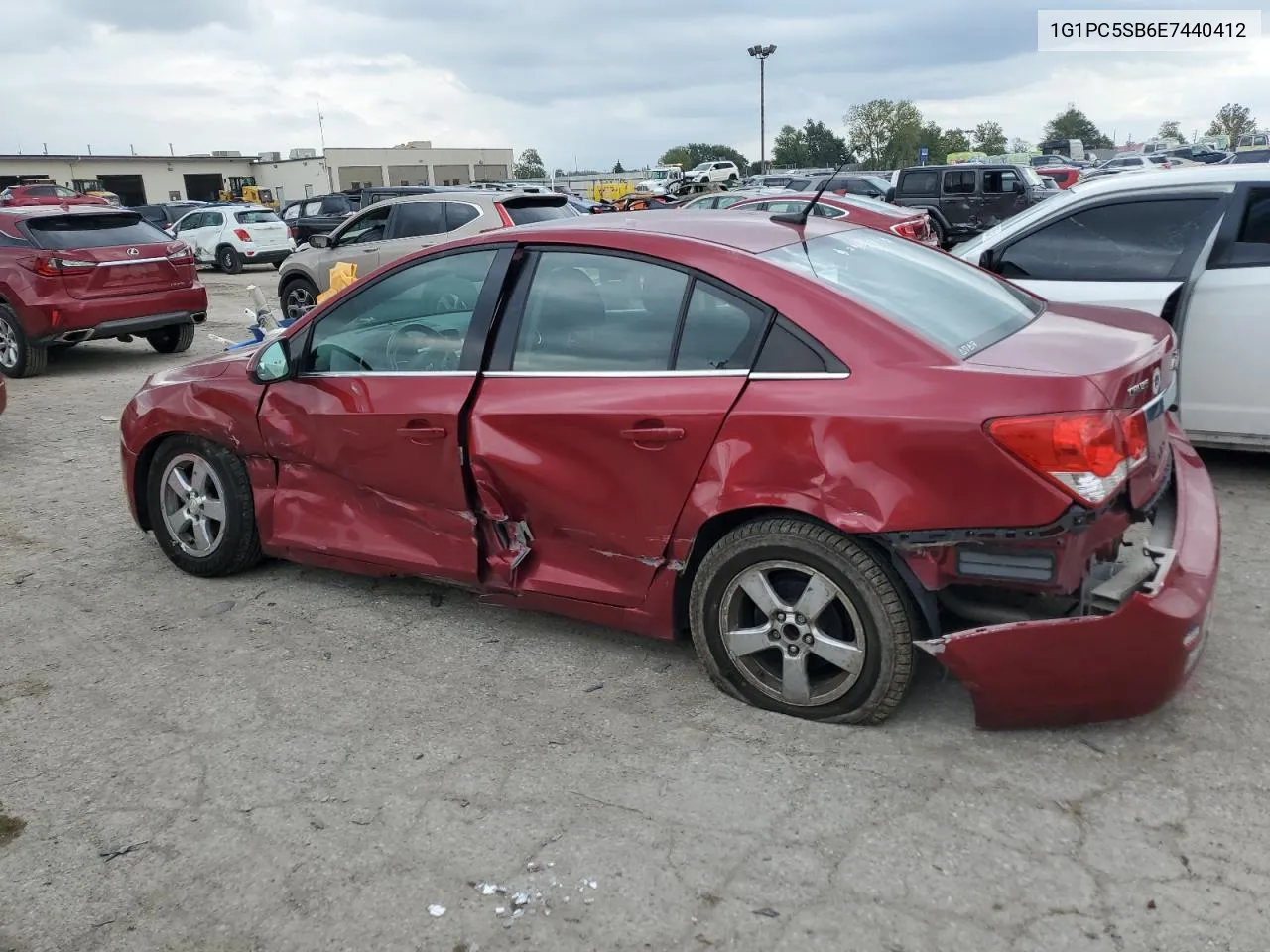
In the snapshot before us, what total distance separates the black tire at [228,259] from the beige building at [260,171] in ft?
129

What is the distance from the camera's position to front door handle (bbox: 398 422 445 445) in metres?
3.84

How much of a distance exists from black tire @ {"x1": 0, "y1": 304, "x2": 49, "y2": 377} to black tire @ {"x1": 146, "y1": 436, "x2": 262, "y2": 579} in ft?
22.5

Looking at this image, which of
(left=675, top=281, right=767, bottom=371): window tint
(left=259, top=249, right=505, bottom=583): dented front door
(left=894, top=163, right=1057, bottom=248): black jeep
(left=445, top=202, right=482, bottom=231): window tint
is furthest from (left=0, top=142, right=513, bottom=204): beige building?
(left=675, top=281, right=767, bottom=371): window tint

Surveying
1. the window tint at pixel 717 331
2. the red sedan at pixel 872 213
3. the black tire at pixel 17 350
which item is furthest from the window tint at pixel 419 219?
the window tint at pixel 717 331

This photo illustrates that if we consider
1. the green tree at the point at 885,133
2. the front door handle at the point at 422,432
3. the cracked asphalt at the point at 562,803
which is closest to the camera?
the cracked asphalt at the point at 562,803

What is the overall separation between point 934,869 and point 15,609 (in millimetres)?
4047

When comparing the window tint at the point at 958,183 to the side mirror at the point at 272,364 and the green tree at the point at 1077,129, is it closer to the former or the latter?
the side mirror at the point at 272,364

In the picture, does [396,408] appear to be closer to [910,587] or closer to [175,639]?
[175,639]

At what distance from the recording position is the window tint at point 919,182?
70.2ft

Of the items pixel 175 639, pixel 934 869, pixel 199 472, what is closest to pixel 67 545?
pixel 199 472

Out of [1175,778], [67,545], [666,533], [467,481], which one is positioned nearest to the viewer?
[1175,778]

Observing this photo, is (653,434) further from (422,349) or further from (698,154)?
(698,154)

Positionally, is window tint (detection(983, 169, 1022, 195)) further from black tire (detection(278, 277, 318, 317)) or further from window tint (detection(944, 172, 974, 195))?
black tire (detection(278, 277, 318, 317))

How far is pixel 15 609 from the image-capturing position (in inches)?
182
